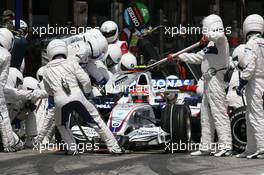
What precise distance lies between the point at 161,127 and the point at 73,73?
177 centimetres

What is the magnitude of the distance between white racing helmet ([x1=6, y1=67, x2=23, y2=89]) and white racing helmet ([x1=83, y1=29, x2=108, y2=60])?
4.54ft

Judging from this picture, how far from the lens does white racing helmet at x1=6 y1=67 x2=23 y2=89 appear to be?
17188 mm

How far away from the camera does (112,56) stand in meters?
18.7

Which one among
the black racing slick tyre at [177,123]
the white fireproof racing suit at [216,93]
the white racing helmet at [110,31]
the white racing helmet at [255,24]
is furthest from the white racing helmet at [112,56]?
the white racing helmet at [255,24]

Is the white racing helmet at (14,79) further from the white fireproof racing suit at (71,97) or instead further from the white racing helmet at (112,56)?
the white racing helmet at (112,56)

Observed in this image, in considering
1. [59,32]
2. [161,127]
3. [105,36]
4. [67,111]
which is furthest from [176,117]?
[59,32]

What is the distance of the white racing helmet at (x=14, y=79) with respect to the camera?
17188mm

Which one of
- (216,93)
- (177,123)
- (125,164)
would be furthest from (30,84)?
(125,164)

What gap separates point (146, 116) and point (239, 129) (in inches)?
70.8

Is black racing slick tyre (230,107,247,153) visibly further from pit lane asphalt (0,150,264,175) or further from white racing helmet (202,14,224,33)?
white racing helmet (202,14,224,33)

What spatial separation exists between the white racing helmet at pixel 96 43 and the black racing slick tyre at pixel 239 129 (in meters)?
3.13

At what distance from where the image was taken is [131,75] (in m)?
17.6

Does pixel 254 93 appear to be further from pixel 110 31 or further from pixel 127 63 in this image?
pixel 110 31

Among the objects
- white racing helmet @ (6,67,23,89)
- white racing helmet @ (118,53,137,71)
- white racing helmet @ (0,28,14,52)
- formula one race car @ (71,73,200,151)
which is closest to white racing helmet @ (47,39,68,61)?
formula one race car @ (71,73,200,151)
